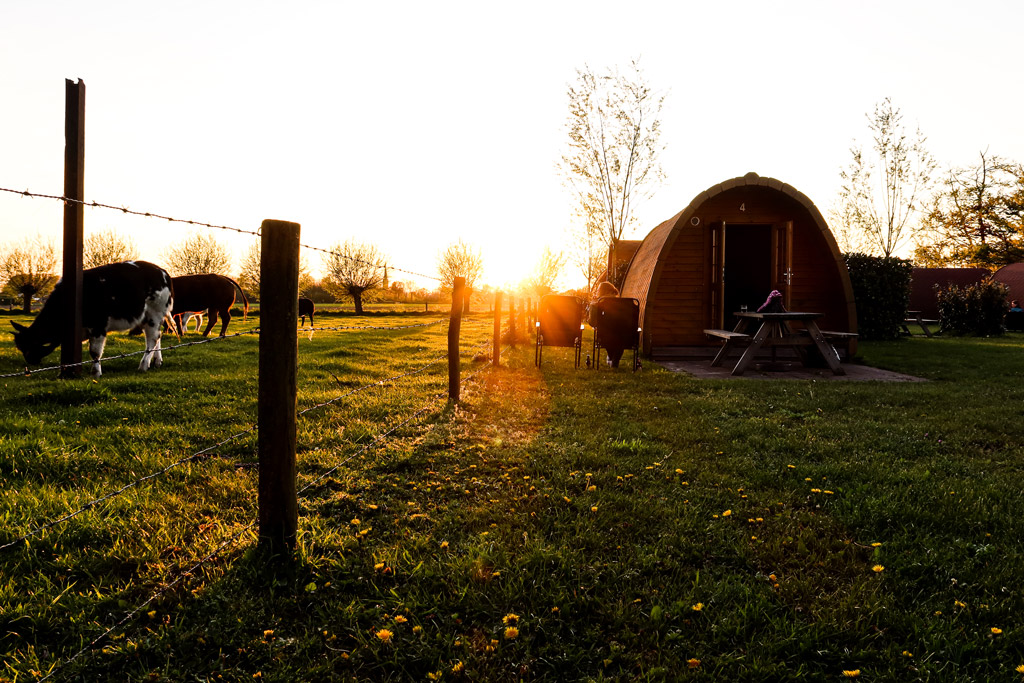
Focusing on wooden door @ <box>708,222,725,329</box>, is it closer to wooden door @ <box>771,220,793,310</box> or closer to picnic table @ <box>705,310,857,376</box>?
wooden door @ <box>771,220,793,310</box>

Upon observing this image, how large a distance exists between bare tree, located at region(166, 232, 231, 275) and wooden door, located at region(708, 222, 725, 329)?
2487 cm

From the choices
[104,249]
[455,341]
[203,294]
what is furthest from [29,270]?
[455,341]

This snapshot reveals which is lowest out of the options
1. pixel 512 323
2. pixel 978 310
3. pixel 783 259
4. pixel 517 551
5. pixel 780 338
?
pixel 517 551

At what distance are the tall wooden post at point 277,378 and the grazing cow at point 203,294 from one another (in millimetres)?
10692

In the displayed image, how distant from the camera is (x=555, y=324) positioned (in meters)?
9.25

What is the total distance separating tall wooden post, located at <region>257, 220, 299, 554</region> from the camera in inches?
95.1

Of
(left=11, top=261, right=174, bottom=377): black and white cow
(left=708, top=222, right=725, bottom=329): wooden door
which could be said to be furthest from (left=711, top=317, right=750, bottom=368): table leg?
(left=11, top=261, right=174, bottom=377): black and white cow

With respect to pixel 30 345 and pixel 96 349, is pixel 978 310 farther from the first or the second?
pixel 30 345

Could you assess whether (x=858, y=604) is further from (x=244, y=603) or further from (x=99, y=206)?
(x=99, y=206)

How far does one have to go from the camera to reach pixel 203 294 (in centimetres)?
1224

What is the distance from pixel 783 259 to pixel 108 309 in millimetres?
12157

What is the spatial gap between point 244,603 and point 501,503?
151 cm

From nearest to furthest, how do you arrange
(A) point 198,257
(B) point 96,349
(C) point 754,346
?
(B) point 96,349 < (C) point 754,346 < (A) point 198,257

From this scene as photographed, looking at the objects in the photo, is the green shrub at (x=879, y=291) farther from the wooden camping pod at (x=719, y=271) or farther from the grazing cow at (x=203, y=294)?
the grazing cow at (x=203, y=294)
